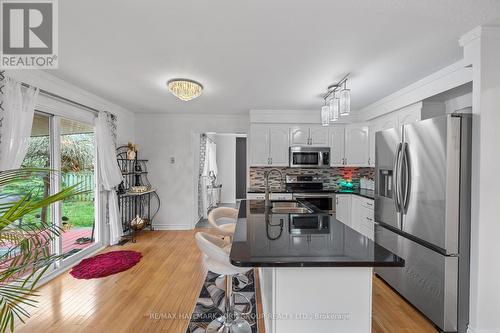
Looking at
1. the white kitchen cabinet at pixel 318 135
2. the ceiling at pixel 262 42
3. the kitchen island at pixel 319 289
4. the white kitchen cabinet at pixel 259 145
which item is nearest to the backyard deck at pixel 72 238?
the ceiling at pixel 262 42

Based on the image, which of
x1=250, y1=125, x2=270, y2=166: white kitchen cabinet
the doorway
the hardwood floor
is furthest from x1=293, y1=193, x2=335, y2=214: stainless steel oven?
the doorway

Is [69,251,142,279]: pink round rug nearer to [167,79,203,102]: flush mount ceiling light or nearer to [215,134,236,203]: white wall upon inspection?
[167,79,203,102]: flush mount ceiling light

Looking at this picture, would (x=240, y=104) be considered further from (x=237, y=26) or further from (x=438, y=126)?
(x=438, y=126)

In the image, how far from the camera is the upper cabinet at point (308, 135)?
4.54 meters

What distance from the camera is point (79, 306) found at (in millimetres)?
2352

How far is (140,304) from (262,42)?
2773 mm

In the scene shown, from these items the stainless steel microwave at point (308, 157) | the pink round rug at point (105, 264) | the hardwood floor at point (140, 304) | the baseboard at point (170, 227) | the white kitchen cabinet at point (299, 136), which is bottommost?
the hardwood floor at point (140, 304)

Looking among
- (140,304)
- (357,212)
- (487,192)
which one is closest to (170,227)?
(140,304)

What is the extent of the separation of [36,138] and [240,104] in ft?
9.31

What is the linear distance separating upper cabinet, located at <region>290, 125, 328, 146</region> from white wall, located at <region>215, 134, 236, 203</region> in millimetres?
3879

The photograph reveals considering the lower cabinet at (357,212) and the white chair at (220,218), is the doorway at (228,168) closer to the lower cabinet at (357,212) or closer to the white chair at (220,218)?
the lower cabinet at (357,212)

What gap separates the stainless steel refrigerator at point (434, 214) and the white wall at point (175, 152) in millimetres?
3290

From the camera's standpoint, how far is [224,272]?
1722mm

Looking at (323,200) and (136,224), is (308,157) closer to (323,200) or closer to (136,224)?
(323,200)
